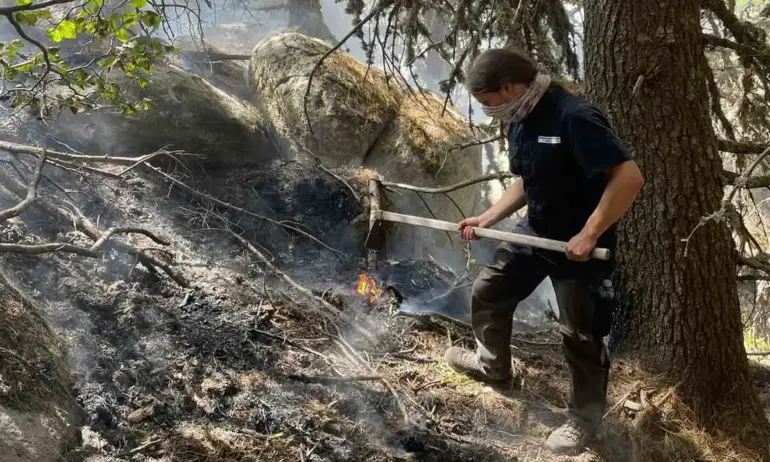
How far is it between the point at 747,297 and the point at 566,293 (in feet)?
15.6

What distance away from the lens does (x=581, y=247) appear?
8.00 feet

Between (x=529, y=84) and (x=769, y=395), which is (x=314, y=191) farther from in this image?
(x=769, y=395)

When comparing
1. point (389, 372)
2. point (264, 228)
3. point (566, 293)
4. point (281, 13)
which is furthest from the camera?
point (281, 13)

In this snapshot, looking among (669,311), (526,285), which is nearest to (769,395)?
(669,311)

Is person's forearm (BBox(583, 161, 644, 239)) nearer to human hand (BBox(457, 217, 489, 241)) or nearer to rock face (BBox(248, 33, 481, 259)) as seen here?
human hand (BBox(457, 217, 489, 241))

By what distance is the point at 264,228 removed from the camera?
5406 millimetres

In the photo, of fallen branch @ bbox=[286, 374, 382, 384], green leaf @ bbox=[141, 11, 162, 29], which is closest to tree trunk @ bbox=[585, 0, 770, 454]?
fallen branch @ bbox=[286, 374, 382, 384]

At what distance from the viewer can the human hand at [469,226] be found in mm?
3095

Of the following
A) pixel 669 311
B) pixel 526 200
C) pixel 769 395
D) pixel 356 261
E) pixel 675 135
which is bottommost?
pixel 769 395

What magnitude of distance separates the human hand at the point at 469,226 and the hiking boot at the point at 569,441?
4.17 ft

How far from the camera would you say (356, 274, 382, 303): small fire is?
14.9 feet

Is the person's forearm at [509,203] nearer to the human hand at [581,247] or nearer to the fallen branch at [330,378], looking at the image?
the human hand at [581,247]

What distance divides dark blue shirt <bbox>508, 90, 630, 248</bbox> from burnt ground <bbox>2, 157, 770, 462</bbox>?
1274mm

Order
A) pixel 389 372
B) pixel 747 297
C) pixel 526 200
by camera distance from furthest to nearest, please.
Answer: pixel 747 297 → pixel 389 372 → pixel 526 200
